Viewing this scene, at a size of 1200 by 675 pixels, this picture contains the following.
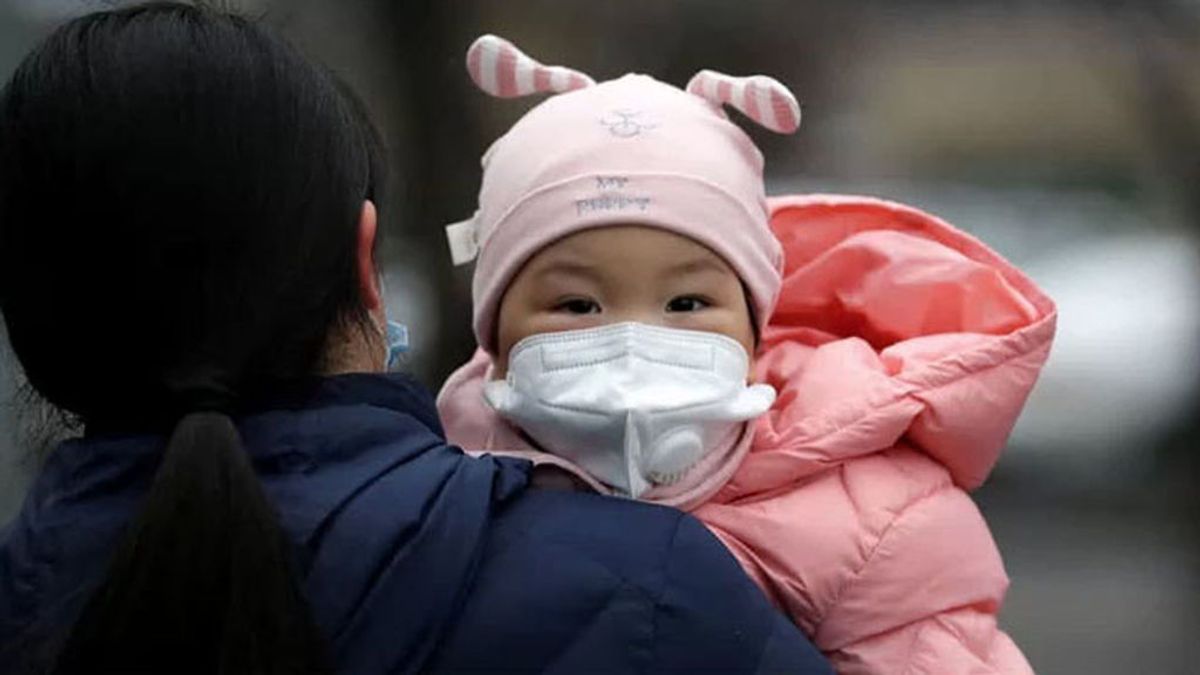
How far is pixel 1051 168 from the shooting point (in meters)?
6.46

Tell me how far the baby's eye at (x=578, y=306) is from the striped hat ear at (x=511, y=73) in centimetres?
31

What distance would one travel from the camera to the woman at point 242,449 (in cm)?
145

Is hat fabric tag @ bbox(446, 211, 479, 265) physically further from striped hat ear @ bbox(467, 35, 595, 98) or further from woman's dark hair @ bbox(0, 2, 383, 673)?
woman's dark hair @ bbox(0, 2, 383, 673)

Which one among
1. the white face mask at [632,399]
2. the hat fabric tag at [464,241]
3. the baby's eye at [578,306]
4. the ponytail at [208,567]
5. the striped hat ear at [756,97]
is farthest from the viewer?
the hat fabric tag at [464,241]

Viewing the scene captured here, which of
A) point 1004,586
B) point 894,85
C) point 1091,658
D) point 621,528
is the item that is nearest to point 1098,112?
point 894,85

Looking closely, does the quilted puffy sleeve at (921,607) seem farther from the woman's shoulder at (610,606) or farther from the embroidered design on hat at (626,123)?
the embroidered design on hat at (626,123)

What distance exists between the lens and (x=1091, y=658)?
17.4 feet

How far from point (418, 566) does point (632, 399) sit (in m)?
0.33

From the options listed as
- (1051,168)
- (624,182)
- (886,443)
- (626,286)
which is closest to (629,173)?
(624,182)

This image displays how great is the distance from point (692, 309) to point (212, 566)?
2.04 ft

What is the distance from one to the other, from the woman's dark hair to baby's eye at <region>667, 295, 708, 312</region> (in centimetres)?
45

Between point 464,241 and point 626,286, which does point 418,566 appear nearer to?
point 626,286

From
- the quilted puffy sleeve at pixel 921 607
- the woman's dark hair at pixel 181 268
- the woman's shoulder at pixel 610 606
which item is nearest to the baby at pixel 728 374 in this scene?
the quilted puffy sleeve at pixel 921 607

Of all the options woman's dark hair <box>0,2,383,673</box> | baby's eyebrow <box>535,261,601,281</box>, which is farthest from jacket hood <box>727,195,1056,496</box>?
woman's dark hair <box>0,2,383,673</box>
